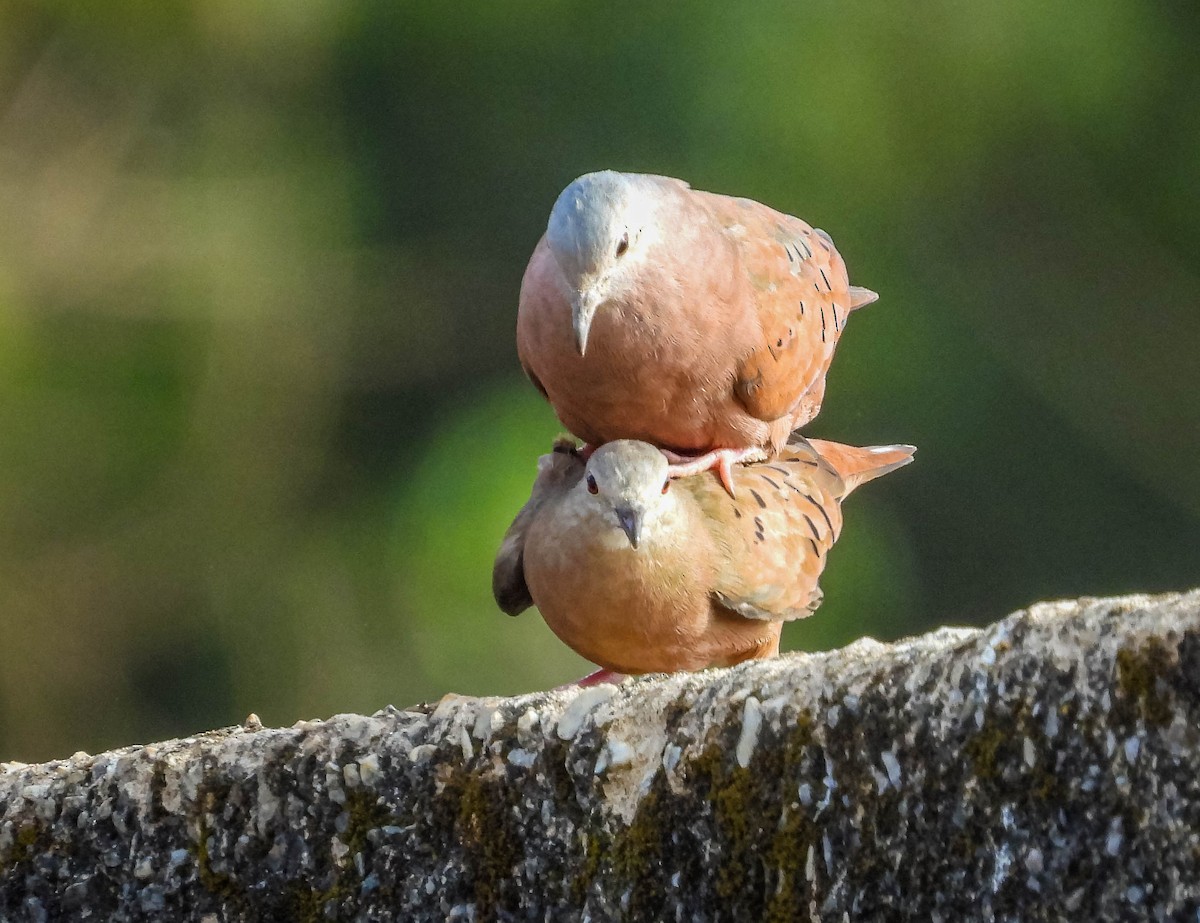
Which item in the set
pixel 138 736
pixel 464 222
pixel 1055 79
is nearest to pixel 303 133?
pixel 464 222

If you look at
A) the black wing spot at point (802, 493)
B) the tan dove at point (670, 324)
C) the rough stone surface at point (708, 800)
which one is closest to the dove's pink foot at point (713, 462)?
the tan dove at point (670, 324)

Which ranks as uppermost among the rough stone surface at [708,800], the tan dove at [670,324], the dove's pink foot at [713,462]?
the tan dove at [670,324]

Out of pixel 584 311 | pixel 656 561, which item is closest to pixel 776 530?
pixel 656 561

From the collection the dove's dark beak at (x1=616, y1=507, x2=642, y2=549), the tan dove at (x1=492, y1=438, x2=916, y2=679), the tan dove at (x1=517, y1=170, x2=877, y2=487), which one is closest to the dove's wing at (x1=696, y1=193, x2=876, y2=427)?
the tan dove at (x1=517, y1=170, x2=877, y2=487)

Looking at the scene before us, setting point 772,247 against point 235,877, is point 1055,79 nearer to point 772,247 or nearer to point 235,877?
point 772,247

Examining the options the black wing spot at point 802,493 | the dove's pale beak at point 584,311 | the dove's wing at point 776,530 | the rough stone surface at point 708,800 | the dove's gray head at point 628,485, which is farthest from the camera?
the black wing spot at point 802,493

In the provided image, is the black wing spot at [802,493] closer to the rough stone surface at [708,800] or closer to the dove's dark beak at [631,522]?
the dove's dark beak at [631,522]

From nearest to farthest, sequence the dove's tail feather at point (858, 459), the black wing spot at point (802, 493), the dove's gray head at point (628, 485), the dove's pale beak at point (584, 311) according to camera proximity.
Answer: the dove's pale beak at point (584, 311) → the dove's gray head at point (628, 485) → the black wing spot at point (802, 493) → the dove's tail feather at point (858, 459)
